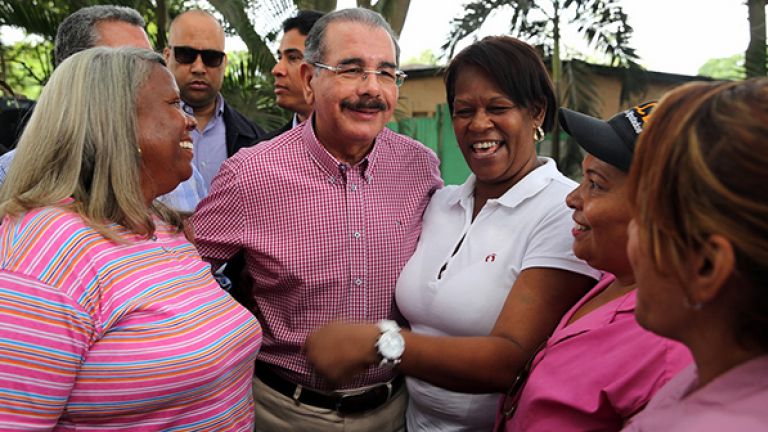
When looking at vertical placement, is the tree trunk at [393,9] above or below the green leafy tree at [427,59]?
above

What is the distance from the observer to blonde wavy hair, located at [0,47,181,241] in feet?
6.32

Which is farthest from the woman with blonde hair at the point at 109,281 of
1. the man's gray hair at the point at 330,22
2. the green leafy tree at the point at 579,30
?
the green leafy tree at the point at 579,30

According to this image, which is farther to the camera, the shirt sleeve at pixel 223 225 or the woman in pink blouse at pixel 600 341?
the shirt sleeve at pixel 223 225

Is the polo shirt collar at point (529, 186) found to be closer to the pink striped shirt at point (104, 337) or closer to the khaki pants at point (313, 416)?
the khaki pants at point (313, 416)

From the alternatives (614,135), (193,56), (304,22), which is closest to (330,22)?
(614,135)

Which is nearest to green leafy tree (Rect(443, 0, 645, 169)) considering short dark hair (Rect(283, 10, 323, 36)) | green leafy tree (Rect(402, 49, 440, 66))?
green leafy tree (Rect(402, 49, 440, 66))

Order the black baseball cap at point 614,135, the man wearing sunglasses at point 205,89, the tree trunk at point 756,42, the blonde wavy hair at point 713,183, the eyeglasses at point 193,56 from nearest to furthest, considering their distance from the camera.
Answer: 1. the blonde wavy hair at point 713,183
2. the black baseball cap at point 614,135
3. the man wearing sunglasses at point 205,89
4. the eyeglasses at point 193,56
5. the tree trunk at point 756,42

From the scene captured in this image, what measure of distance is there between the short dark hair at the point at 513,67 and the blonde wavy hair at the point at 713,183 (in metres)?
1.37

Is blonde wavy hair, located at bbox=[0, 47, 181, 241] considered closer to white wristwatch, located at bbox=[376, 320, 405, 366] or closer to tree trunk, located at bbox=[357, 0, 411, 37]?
white wristwatch, located at bbox=[376, 320, 405, 366]

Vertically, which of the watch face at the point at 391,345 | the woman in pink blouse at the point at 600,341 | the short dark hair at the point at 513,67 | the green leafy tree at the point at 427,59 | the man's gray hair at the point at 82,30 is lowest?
the green leafy tree at the point at 427,59

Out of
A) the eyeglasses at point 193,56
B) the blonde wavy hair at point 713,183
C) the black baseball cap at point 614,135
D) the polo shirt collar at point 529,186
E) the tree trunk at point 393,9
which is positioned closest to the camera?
the blonde wavy hair at point 713,183

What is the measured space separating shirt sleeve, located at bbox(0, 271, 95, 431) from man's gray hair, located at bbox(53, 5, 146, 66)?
2.03m

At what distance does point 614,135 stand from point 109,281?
4.83 feet

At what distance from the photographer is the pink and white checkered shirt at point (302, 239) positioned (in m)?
2.66
